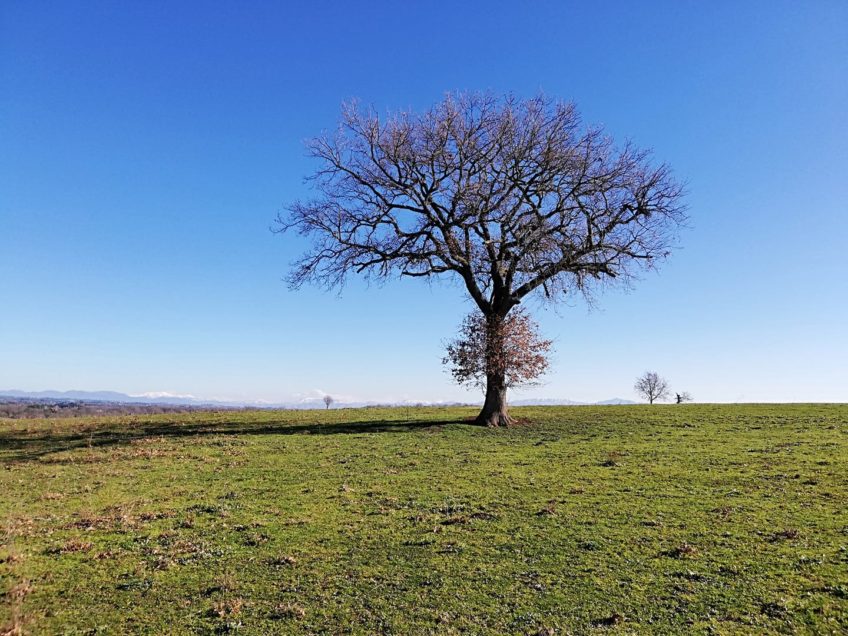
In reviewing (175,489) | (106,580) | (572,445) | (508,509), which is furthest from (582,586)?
(572,445)

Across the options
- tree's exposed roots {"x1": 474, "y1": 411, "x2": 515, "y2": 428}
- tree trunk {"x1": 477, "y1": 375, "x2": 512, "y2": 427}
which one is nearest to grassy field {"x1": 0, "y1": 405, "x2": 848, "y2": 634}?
tree's exposed roots {"x1": 474, "y1": 411, "x2": 515, "y2": 428}

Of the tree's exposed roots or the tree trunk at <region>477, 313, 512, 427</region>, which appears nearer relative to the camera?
the tree's exposed roots

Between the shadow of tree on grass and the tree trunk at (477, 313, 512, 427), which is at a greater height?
the tree trunk at (477, 313, 512, 427)

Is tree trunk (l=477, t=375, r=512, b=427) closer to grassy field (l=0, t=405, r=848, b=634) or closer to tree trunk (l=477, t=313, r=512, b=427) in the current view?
tree trunk (l=477, t=313, r=512, b=427)

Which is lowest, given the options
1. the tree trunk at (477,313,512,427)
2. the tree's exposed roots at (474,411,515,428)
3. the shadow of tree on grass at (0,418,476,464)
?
the shadow of tree on grass at (0,418,476,464)

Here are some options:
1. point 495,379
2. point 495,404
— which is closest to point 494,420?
point 495,404

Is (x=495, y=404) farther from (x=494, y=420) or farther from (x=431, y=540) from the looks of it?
(x=431, y=540)

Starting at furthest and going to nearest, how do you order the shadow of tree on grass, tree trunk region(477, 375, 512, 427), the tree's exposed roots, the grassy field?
1. tree trunk region(477, 375, 512, 427)
2. the tree's exposed roots
3. the shadow of tree on grass
4. the grassy field

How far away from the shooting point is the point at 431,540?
28.7 ft

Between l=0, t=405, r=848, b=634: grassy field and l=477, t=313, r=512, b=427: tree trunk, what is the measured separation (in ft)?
24.4

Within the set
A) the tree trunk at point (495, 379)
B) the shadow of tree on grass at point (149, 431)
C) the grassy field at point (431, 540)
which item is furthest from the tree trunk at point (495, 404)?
the grassy field at point (431, 540)

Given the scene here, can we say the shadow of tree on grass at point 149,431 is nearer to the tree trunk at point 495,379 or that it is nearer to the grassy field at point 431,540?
the tree trunk at point 495,379

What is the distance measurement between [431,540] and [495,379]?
1852 centimetres

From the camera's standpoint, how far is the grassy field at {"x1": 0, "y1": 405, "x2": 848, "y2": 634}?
6.07 meters
